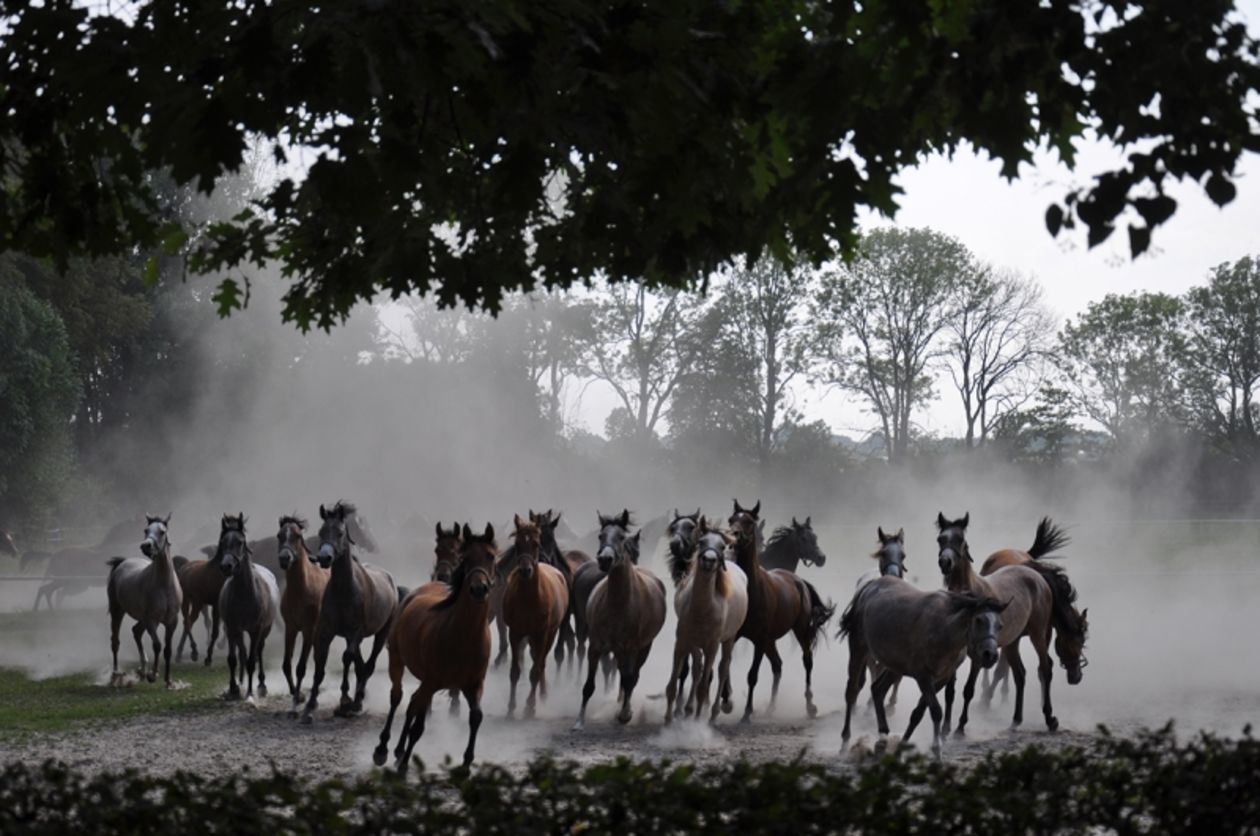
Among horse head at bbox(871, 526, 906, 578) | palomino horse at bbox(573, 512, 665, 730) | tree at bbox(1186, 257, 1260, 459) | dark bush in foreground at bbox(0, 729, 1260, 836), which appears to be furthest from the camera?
tree at bbox(1186, 257, 1260, 459)

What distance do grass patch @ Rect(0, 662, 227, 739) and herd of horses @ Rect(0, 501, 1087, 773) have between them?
1.73 ft

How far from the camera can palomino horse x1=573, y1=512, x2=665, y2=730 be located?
52.6ft

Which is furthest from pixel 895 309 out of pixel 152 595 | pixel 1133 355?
pixel 152 595

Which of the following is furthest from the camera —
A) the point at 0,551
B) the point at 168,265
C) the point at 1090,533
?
the point at 168,265

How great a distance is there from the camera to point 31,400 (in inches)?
1708

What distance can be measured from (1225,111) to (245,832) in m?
4.52

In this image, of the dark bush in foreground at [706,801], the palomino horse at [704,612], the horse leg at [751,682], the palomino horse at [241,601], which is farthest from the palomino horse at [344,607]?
the dark bush in foreground at [706,801]

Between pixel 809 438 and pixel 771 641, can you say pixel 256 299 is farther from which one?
pixel 771 641

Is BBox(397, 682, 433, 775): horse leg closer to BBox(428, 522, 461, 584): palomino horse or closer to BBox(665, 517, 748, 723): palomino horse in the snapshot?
BBox(428, 522, 461, 584): palomino horse

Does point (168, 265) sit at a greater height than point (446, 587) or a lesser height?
greater

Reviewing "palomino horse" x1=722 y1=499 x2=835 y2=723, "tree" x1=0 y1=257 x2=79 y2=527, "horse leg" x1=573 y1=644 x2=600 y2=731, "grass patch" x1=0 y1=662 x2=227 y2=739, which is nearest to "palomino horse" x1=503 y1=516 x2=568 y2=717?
"horse leg" x1=573 y1=644 x2=600 y2=731

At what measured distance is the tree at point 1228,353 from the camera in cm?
6025

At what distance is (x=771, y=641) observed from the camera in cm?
1784

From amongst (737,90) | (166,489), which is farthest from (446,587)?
(166,489)
